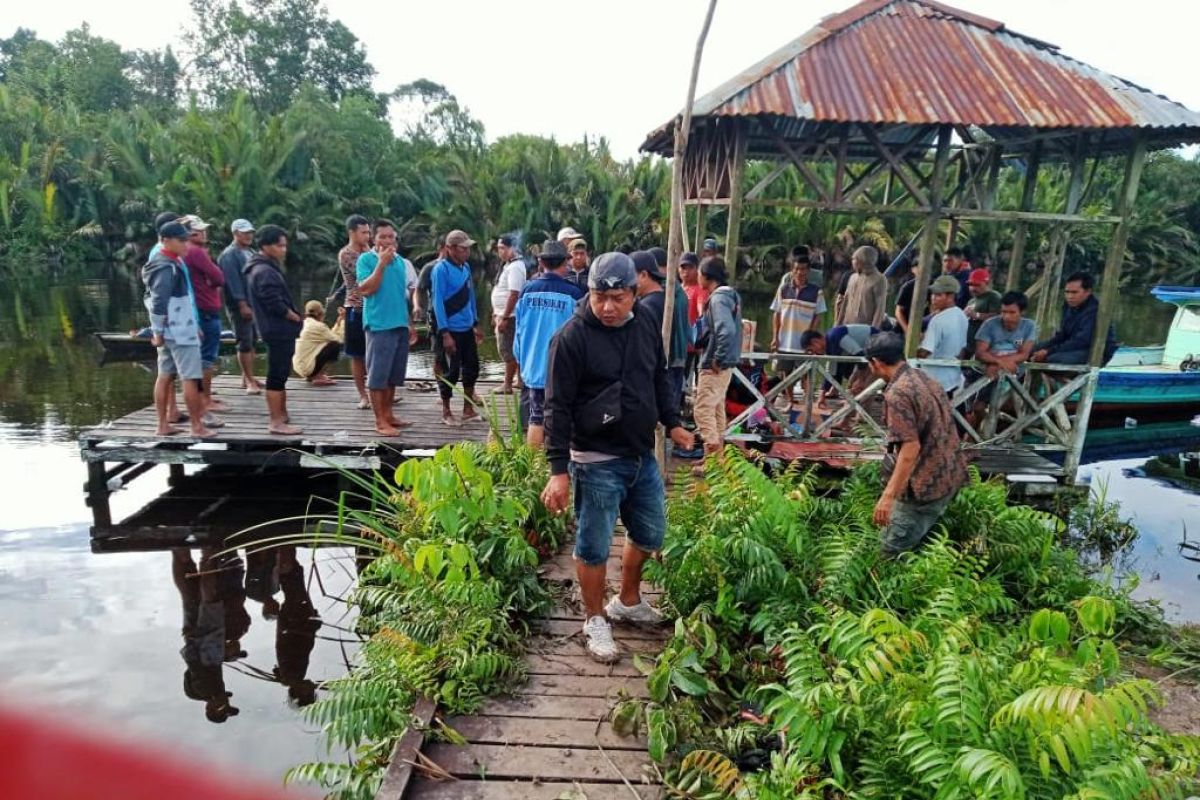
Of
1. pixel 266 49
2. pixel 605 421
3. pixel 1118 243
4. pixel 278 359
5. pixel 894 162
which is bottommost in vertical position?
pixel 278 359

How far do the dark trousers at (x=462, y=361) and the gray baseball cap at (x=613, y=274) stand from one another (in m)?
3.98

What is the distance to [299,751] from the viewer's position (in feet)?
14.5

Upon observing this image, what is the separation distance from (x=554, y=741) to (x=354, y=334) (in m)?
5.60

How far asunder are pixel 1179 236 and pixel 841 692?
35777 mm

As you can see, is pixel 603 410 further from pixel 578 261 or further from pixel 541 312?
pixel 578 261

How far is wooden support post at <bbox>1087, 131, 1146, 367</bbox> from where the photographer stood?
6934mm

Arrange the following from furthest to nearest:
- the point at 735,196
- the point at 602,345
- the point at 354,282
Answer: the point at 354,282 < the point at 735,196 < the point at 602,345

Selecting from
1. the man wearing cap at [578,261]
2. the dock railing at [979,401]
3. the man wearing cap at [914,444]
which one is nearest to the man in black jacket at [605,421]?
the man wearing cap at [914,444]

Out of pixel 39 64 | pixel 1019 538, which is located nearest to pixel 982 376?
pixel 1019 538

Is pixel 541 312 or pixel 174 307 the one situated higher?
pixel 541 312

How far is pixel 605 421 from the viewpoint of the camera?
3529mm

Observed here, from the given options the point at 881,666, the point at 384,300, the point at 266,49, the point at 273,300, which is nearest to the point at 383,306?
the point at 384,300

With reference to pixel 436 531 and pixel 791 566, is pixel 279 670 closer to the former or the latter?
pixel 436 531

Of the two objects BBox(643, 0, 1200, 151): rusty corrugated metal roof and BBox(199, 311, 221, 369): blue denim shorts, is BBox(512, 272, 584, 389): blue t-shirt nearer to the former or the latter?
BBox(643, 0, 1200, 151): rusty corrugated metal roof
